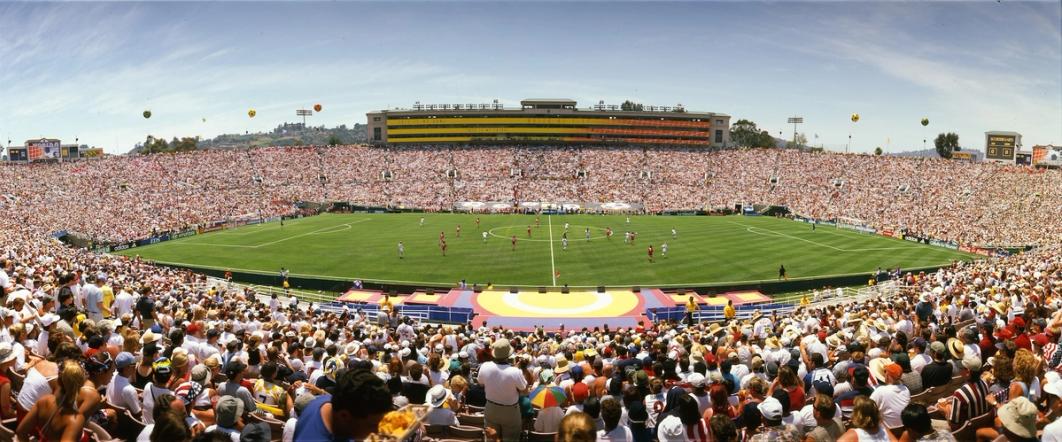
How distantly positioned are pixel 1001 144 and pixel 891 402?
18932 centimetres

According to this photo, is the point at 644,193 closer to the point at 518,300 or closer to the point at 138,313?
the point at 518,300

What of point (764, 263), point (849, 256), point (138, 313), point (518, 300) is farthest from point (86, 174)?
point (849, 256)

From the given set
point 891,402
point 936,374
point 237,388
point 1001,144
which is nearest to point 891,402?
point 891,402

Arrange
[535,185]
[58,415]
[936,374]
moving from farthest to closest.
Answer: [535,185]
[936,374]
[58,415]

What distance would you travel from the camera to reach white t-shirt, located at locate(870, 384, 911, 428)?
711 cm

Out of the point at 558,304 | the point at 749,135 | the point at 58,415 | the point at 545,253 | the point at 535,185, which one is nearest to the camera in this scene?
the point at 58,415

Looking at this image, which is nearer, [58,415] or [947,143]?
[58,415]

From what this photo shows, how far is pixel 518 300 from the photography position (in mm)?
31750

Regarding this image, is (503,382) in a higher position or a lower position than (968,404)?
higher

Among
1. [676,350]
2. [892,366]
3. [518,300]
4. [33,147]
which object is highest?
[33,147]

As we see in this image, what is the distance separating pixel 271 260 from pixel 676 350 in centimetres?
3727

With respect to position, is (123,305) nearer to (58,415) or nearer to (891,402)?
(58,415)

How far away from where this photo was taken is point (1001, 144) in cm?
14988

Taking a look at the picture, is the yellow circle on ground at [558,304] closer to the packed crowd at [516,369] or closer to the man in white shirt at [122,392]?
the packed crowd at [516,369]
